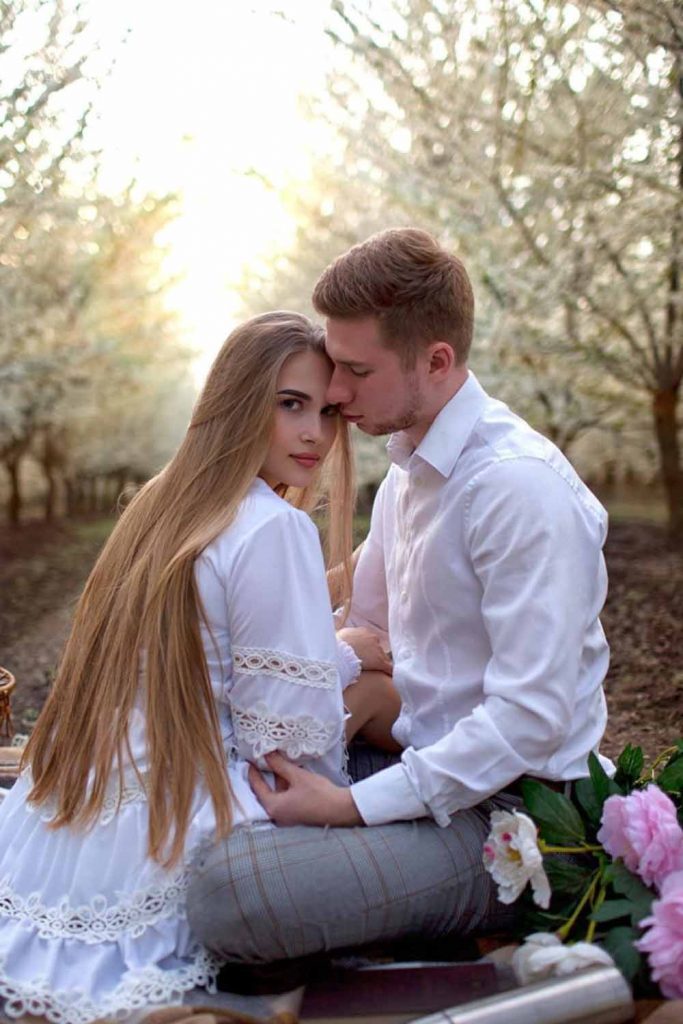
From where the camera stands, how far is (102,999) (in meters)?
2.09

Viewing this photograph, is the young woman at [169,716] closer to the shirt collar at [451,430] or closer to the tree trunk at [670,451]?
the shirt collar at [451,430]

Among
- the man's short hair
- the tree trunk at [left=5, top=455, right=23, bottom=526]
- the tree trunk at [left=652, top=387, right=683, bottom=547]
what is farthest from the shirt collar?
the tree trunk at [left=5, top=455, right=23, bottom=526]

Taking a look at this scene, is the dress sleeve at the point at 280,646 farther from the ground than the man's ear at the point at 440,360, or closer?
closer

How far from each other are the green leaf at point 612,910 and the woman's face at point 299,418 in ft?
Answer: 3.60

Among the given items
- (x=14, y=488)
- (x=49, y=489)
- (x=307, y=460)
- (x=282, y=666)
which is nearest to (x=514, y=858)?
(x=282, y=666)

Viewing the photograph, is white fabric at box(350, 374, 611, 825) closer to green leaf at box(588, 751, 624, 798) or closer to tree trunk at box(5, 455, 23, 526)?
green leaf at box(588, 751, 624, 798)

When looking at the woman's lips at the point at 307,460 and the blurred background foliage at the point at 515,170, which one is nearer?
the woman's lips at the point at 307,460

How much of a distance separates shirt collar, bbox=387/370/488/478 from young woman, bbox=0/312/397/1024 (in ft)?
1.08

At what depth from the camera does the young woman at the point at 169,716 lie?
2195mm

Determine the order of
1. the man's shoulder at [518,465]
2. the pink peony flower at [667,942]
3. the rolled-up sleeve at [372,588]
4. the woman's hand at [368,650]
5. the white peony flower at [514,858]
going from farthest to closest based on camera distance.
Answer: the rolled-up sleeve at [372,588] < the woman's hand at [368,650] < the man's shoulder at [518,465] < the white peony flower at [514,858] < the pink peony flower at [667,942]

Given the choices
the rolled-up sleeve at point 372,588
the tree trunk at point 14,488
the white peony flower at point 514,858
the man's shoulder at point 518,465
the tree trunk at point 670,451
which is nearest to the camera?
the white peony flower at point 514,858

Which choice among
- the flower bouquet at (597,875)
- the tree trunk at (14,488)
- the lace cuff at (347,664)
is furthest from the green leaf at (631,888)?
the tree trunk at (14,488)

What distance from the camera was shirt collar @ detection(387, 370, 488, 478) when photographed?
7.95 feet

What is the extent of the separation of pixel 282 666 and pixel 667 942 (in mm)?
882
